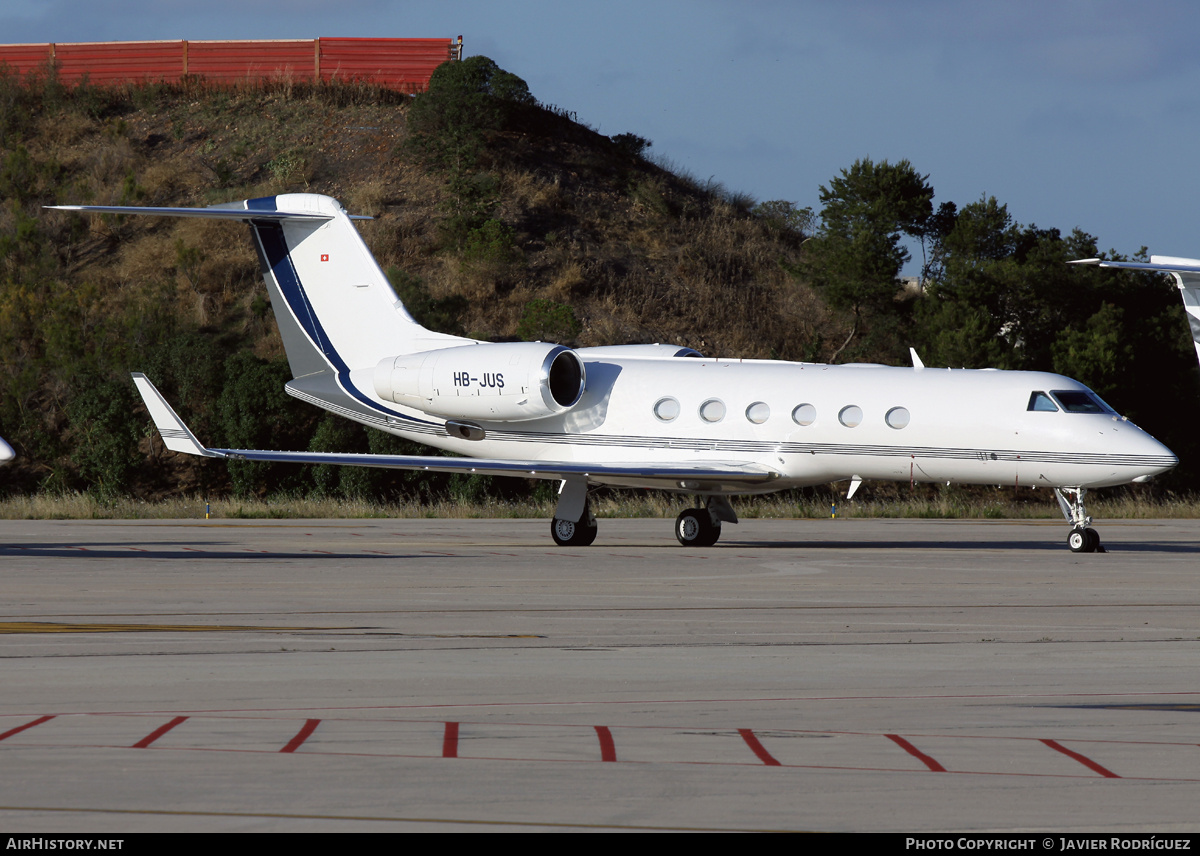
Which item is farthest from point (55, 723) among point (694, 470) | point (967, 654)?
point (694, 470)

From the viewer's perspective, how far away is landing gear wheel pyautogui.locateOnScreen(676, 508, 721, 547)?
2148 cm

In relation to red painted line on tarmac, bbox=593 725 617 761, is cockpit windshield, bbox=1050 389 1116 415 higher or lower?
higher

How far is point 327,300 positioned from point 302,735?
1845cm

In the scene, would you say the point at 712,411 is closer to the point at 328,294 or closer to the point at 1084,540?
the point at 1084,540

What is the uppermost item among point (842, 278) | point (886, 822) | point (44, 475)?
point (842, 278)

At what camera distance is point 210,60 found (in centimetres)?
5881

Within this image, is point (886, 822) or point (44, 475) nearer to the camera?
point (886, 822)

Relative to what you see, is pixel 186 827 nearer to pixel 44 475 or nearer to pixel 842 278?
pixel 44 475

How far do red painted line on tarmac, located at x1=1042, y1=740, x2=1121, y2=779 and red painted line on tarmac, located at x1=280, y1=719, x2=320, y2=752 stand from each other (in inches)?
144

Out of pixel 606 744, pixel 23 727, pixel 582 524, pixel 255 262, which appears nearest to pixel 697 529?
pixel 582 524

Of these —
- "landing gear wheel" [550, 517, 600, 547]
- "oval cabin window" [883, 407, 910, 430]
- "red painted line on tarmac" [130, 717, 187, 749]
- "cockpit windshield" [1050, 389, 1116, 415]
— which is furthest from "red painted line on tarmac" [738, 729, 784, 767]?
"landing gear wheel" [550, 517, 600, 547]

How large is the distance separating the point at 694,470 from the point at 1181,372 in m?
23.8

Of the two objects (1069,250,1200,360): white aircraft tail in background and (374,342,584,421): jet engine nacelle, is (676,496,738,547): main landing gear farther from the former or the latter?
(1069,250,1200,360): white aircraft tail in background

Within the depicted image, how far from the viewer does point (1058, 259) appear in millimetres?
41062
